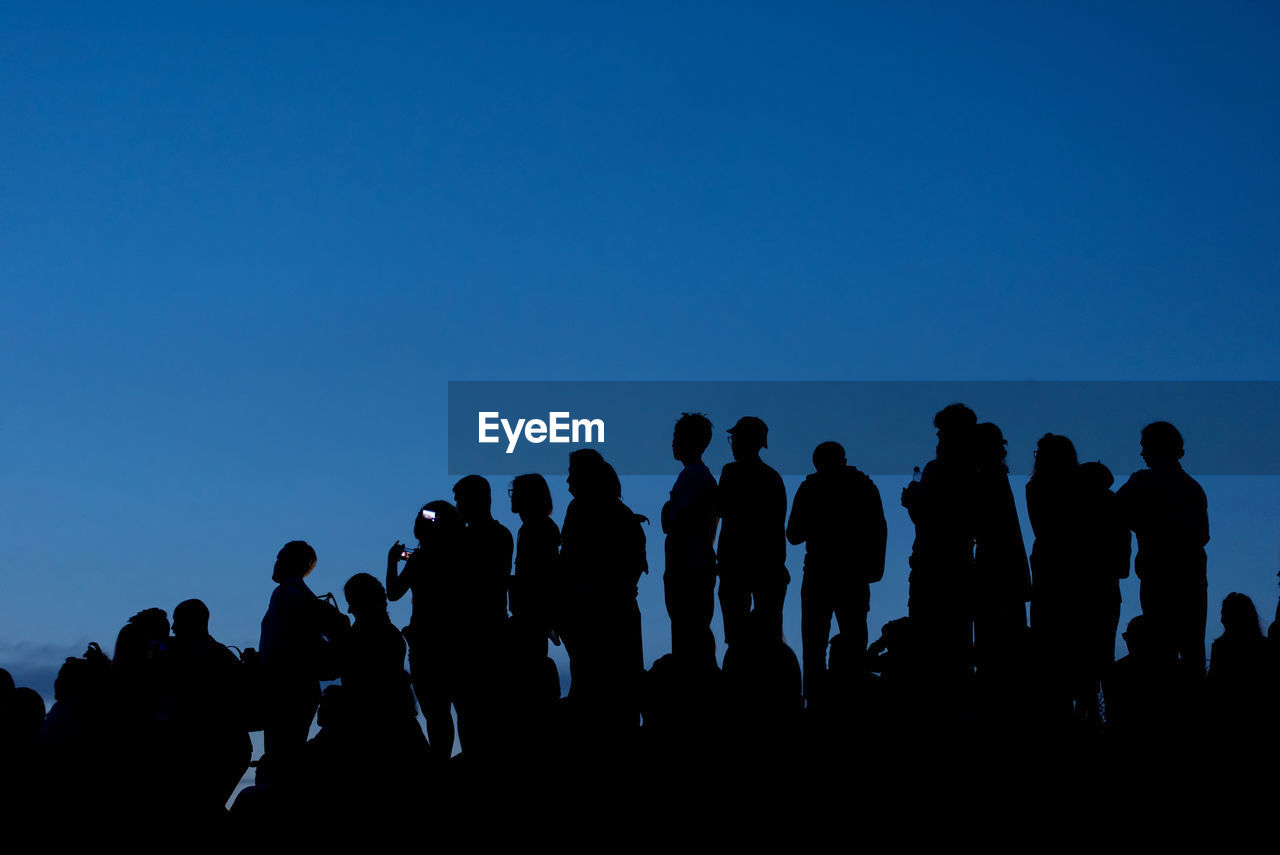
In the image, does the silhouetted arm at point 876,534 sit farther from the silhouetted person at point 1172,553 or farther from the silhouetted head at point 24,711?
the silhouetted head at point 24,711

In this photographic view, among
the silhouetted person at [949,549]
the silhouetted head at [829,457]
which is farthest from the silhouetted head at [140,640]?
the silhouetted person at [949,549]

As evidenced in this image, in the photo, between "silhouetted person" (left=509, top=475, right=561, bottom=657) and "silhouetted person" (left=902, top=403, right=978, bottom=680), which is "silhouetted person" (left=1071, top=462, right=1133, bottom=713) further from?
"silhouetted person" (left=509, top=475, right=561, bottom=657)

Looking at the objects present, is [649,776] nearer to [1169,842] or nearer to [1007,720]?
[1007,720]

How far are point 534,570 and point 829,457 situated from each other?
7.59 ft

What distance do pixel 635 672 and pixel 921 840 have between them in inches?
91.2

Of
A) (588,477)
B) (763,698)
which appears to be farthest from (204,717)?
(763,698)

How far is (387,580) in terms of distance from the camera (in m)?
8.25

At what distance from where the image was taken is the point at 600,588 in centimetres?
819

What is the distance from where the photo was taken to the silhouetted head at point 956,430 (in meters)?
8.09

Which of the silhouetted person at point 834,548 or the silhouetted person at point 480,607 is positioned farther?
the silhouetted person at point 834,548

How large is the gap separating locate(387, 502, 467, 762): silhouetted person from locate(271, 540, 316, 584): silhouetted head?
0.80m

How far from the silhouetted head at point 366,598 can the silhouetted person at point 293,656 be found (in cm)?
26

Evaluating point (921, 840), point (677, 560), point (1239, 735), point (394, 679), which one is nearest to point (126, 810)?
point (394, 679)

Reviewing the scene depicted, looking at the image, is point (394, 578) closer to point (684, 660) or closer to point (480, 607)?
point (480, 607)
